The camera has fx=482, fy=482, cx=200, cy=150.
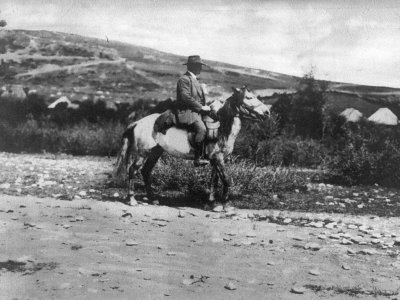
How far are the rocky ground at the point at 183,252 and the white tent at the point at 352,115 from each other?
870 centimetres

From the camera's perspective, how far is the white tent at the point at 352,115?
52.2 feet

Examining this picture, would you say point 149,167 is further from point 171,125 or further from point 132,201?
point 171,125

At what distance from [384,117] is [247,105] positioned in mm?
8564

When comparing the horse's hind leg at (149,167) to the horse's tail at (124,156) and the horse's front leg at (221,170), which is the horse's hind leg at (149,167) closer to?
the horse's tail at (124,156)

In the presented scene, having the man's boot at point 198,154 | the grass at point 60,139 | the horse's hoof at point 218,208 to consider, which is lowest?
the grass at point 60,139

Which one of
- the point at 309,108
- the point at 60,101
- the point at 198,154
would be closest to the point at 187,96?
the point at 198,154

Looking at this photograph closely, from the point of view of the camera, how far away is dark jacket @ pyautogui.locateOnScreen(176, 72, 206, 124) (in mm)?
7859

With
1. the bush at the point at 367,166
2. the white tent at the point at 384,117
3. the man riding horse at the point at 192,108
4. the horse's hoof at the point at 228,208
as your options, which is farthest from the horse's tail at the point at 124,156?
the white tent at the point at 384,117

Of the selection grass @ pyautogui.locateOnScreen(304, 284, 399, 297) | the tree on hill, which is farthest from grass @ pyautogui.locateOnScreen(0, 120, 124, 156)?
grass @ pyautogui.locateOnScreen(304, 284, 399, 297)

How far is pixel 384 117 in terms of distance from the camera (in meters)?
15.1

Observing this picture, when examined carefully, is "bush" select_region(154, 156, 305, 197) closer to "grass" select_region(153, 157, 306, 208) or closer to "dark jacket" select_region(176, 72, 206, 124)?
"grass" select_region(153, 157, 306, 208)

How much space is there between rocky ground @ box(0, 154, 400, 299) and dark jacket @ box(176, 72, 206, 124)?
1.64 metres

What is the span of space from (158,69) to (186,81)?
26.7 ft

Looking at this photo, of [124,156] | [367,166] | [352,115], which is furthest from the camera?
[352,115]
